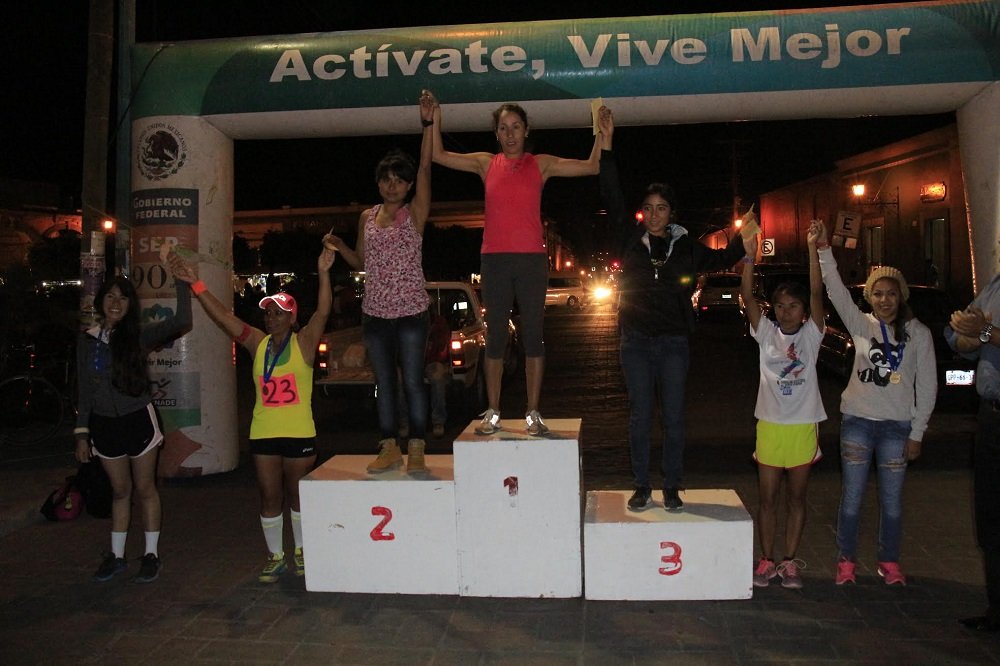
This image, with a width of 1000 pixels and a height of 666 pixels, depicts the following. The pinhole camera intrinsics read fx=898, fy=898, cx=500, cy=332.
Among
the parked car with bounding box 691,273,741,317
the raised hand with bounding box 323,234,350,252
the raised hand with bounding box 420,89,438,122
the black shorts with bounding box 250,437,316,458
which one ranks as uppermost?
the parked car with bounding box 691,273,741,317

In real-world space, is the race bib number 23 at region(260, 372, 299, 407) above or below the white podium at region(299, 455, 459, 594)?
above

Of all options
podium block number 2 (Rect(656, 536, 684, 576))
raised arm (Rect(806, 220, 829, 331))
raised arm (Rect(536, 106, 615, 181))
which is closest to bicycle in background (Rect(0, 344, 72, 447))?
raised arm (Rect(536, 106, 615, 181))

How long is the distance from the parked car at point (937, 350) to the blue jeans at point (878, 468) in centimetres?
562

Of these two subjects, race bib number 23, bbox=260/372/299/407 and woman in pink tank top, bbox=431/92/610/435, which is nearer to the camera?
woman in pink tank top, bbox=431/92/610/435

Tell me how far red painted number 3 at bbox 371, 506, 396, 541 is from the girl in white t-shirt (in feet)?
7.46

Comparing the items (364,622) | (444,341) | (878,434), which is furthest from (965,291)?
(364,622)

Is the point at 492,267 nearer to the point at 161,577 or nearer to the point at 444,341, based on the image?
the point at 161,577

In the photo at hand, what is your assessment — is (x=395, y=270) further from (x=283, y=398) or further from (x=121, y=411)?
(x=121, y=411)

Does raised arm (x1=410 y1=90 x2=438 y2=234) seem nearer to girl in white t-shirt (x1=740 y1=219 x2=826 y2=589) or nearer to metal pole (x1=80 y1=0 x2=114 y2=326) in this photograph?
girl in white t-shirt (x1=740 y1=219 x2=826 y2=589)

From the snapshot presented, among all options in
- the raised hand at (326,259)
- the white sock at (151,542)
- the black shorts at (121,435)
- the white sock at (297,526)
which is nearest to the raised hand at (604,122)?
the raised hand at (326,259)

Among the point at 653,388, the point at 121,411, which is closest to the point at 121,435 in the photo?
the point at 121,411

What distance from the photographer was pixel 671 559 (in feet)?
17.3

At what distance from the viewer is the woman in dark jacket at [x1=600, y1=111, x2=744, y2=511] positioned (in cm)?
539

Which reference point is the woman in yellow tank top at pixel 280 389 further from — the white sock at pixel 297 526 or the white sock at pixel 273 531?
the white sock at pixel 297 526
